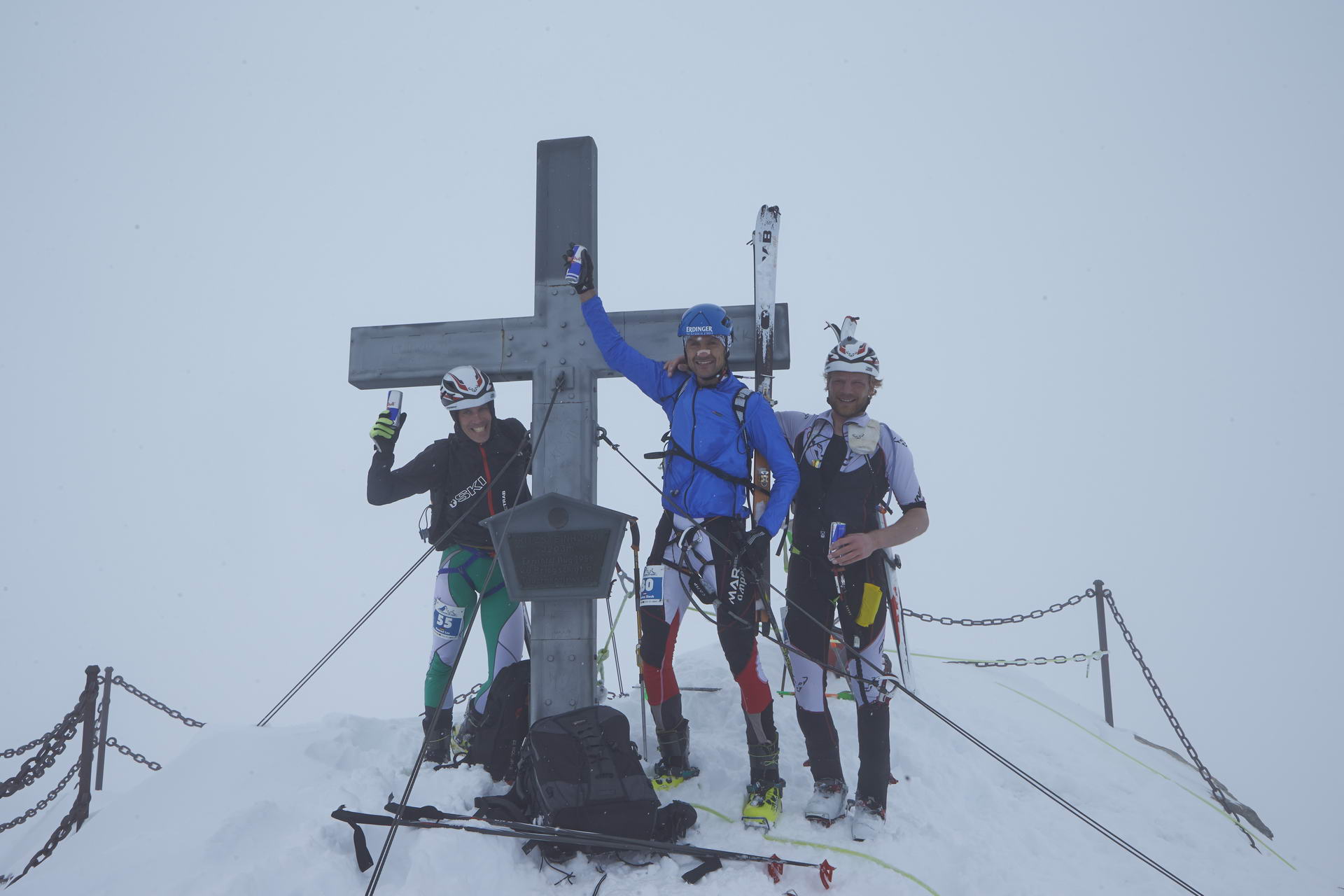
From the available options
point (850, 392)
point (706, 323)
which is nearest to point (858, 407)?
point (850, 392)

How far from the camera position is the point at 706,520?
477 cm

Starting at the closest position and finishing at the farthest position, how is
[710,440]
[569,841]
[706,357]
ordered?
1. [569,841]
2. [710,440]
3. [706,357]

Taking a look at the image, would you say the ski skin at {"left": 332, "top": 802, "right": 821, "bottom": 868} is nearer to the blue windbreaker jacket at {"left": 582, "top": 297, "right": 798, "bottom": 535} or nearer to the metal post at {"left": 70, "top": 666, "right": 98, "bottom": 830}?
the blue windbreaker jacket at {"left": 582, "top": 297, "right": 798, "bottom": 535}

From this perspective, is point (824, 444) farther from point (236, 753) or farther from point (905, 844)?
point (236, 753)

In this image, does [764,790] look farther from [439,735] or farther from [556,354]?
[556,354]

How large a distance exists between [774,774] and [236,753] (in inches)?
116

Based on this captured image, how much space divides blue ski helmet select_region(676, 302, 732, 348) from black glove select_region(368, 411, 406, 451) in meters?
1.91

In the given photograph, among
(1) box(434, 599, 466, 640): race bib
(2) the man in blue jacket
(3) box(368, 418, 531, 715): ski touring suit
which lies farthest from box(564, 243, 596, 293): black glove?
(1) box(434, 599, 466, 640): race bib

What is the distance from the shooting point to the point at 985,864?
4262 mm

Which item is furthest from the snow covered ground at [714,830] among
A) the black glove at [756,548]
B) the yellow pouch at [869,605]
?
the black glove at [756,548]

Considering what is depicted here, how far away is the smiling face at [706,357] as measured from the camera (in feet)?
16.4

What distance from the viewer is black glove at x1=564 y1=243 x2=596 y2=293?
5078mm

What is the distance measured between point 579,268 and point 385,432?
160cm

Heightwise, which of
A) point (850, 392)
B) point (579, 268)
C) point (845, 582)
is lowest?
point (845, 582)
